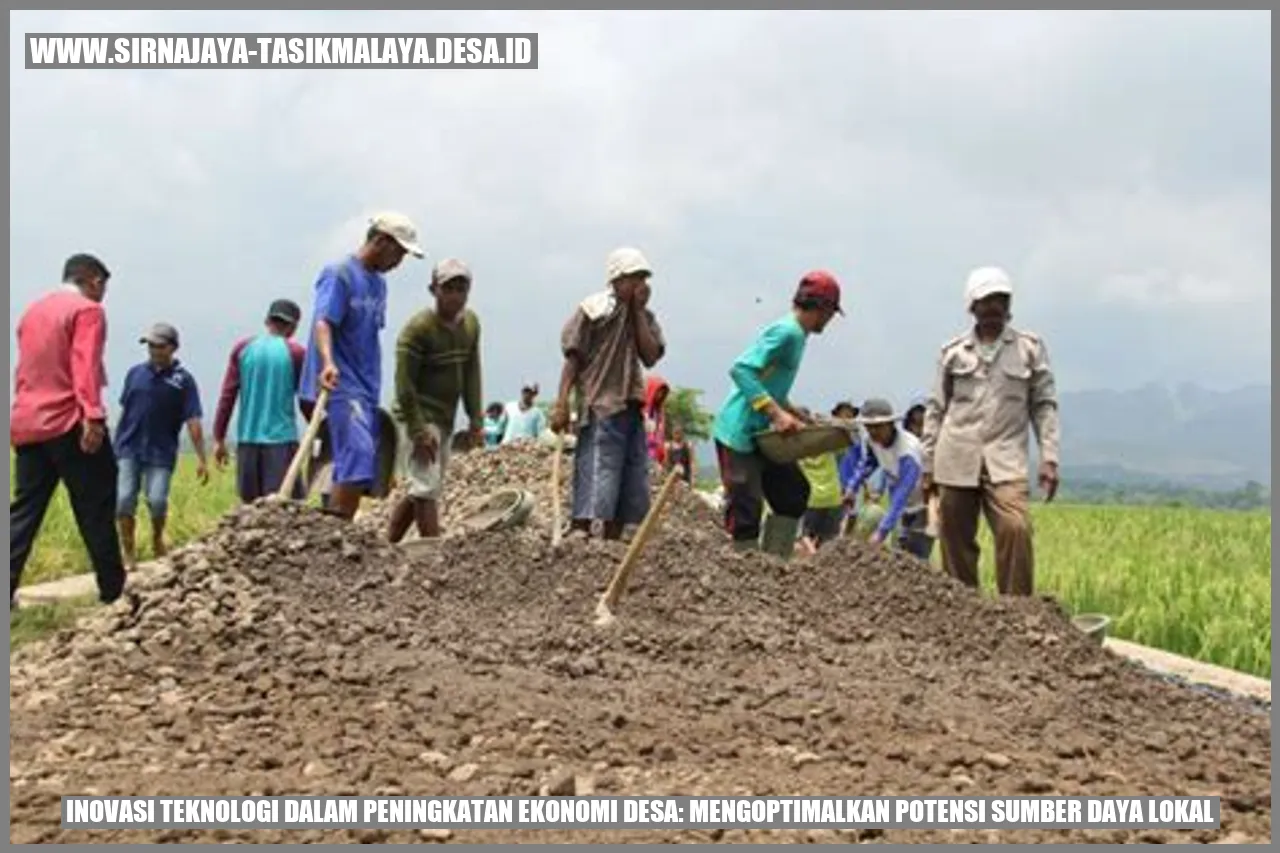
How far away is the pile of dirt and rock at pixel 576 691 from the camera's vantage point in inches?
140

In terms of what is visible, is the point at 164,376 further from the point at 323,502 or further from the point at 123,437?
the point at 323,502

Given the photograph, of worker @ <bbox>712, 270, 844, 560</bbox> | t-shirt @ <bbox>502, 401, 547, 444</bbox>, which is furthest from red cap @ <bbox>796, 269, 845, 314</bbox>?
t-shirt @ <bbox>502, 401, 547, 444</bbox>

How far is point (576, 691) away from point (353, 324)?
265 centimetres

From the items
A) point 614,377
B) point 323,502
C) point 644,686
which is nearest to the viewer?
point 644,686

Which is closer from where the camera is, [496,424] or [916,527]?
[916,527]

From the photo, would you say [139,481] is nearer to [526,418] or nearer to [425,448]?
[425,448]

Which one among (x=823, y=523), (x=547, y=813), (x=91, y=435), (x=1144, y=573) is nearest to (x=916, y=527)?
(x=823, y=523)

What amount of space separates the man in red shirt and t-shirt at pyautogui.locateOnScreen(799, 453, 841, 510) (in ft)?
13.1

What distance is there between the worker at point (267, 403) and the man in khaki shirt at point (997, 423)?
3.73 meters

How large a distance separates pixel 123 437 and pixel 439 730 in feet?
18.3

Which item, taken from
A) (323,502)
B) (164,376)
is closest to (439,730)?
(323,502)

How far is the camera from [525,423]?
50.9 ft

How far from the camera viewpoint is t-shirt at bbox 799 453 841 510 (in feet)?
28.9

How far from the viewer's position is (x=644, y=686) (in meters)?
4.40
